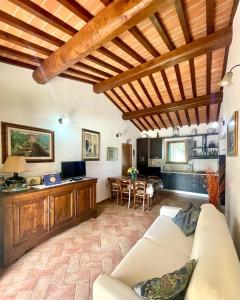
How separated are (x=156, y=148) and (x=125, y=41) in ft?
15.6

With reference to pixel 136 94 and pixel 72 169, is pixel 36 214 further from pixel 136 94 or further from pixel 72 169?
pixel 136 94

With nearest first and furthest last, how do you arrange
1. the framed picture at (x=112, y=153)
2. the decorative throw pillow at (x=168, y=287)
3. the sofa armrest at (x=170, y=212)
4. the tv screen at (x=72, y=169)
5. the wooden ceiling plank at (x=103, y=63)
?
the decorative throw pillow at (x=168, y=287) < the sofa armrest at (x=170, y=212) < the wooden ceiling plank at (x=103, y=63) < the tv screen at (x=72, y=169) < the framed picture at (x=112, y=153)

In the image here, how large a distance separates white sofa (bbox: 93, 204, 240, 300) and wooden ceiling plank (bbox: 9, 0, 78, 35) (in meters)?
2.84

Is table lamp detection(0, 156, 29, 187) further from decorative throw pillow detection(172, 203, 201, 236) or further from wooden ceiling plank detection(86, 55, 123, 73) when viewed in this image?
decorative throw pillow detection(172, 203, 201, 236)

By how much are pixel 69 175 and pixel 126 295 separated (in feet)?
9.47

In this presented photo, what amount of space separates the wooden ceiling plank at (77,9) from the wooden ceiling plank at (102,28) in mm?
63

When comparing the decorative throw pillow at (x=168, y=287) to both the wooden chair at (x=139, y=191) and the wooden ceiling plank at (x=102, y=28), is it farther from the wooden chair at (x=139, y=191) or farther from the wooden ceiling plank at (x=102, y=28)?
the wooden chair at (x=139, y=191)

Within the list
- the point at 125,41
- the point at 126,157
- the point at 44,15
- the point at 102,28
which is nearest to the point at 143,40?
the point at 125,41

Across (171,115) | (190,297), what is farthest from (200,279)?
(171,115)

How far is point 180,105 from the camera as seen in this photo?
4.95 meters

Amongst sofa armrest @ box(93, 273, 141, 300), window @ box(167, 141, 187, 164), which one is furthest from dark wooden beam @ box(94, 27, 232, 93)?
window @ box(167, 141, 187, 164)

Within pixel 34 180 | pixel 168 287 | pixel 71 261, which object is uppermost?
pixel 34 180

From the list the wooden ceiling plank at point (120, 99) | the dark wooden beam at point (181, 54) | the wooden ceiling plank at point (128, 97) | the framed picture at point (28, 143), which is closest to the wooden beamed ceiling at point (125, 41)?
the dark wooden beam at point (181, 54)

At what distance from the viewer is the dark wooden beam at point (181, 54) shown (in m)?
2.64
